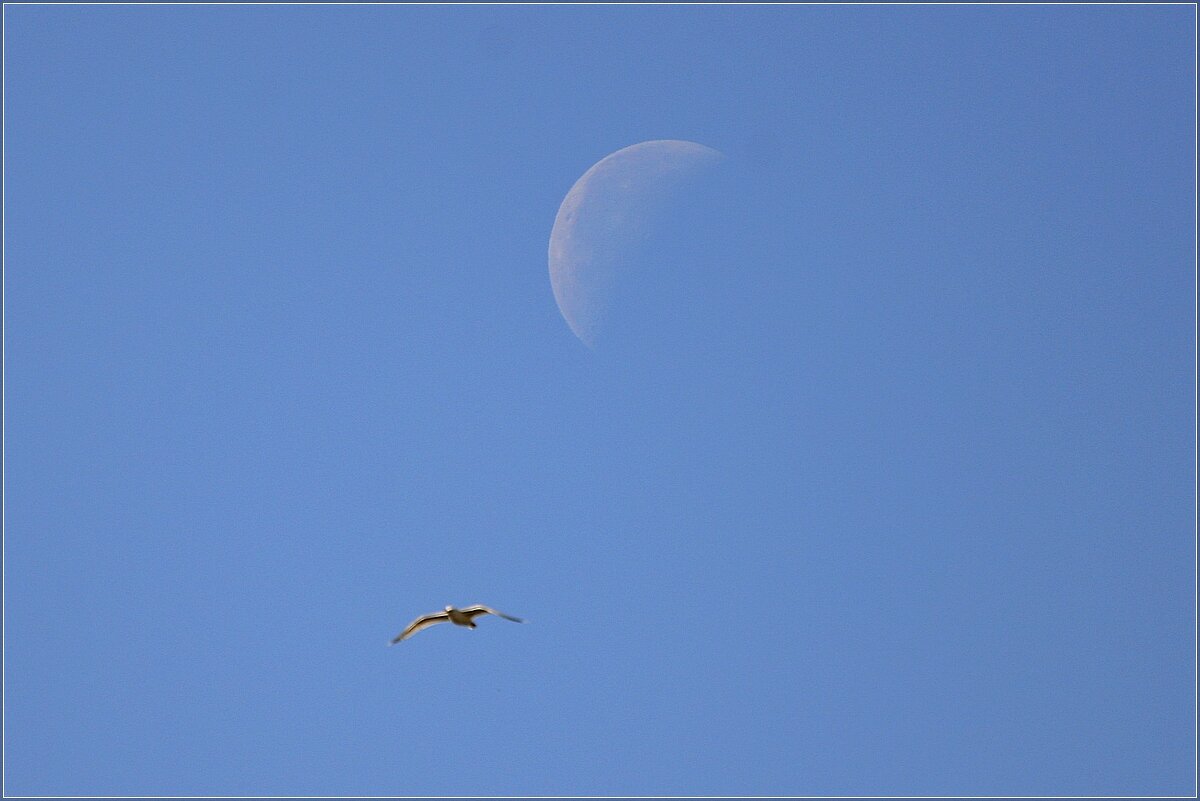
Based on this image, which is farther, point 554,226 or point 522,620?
point 554,226

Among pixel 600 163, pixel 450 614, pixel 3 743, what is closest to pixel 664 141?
pixel 600 163

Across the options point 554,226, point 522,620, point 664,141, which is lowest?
point 522,620

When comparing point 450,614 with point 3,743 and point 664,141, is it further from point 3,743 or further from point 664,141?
point 3,743

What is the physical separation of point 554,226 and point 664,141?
289 inches

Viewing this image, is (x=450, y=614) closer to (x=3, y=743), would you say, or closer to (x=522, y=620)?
(x=522, y=620)

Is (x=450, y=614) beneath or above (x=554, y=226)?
beneath

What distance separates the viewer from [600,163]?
66.8 metres

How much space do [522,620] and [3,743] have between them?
5215 centimetres

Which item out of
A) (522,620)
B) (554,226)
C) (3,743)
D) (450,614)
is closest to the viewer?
(522,620)

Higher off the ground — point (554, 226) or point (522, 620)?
point (554, 226)

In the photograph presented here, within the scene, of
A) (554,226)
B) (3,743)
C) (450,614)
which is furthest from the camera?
(3,743)

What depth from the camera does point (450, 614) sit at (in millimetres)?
52625

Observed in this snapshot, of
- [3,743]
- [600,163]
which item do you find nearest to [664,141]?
[600,163]

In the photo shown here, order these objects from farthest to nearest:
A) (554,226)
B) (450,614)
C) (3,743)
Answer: (3,743) < (554,226) < (450,614)
